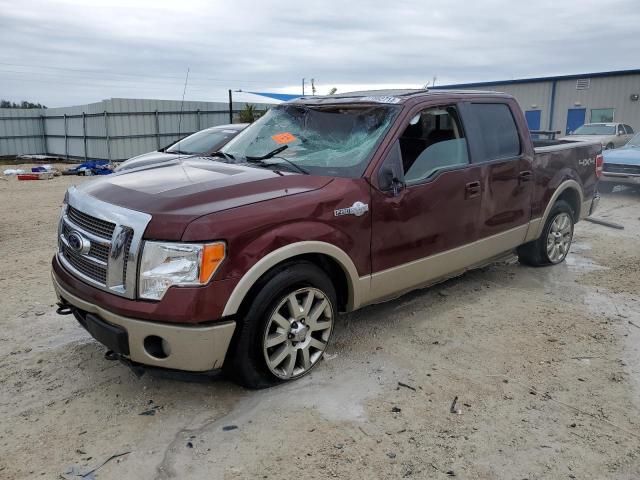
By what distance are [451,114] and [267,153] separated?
1.64 m

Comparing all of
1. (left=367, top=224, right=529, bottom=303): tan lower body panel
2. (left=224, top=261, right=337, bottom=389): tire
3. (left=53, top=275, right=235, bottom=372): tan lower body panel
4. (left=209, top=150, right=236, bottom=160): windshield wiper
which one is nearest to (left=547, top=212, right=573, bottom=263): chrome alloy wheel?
(left=367, top=224, right=529, bottom=303): tan lower body panel

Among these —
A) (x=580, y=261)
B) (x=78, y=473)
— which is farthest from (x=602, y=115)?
(x=78, y=473)

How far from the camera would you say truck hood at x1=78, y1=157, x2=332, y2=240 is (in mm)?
3023

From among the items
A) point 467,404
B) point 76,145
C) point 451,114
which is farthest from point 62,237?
point 76,145

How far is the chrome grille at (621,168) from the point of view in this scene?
11.8 meters

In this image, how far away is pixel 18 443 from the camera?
9.71 ft

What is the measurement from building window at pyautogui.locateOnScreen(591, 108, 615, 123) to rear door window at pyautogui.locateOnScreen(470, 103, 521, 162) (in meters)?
23.7

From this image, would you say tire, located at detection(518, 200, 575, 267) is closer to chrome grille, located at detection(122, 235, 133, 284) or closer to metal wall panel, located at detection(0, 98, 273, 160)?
chrome grille, located at detection(122, 235, 133, 284)

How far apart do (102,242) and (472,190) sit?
A: 2969 millimetres

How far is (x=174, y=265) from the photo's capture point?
2979 mm

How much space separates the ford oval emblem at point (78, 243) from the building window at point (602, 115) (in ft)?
89.2

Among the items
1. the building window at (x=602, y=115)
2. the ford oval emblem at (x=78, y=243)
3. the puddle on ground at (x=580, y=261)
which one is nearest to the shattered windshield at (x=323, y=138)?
the ford oval emblem at (x=78, y=243)

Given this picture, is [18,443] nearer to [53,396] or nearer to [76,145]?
[53,396]

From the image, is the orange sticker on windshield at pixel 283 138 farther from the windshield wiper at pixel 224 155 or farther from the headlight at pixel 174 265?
the headlight at pixel 174 265
